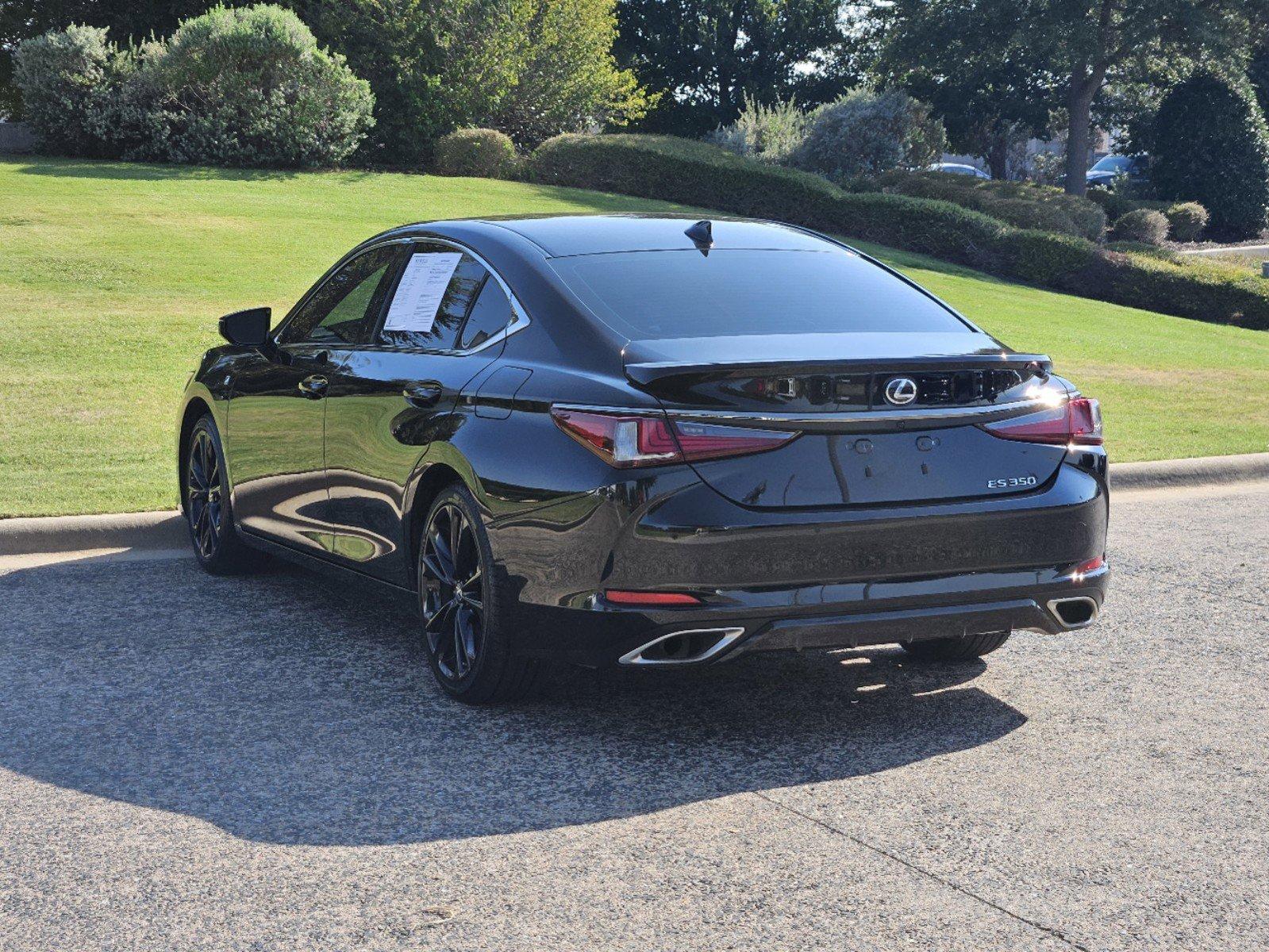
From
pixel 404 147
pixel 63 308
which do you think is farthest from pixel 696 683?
pixel 404 147

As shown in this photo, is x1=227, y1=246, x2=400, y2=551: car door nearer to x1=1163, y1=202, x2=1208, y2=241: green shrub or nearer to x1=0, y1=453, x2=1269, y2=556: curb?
x1=0, y1=453, x2=1269, y2=556: curb

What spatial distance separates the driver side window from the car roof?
0.62 metres

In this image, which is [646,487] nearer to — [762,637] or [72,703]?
[762,637]

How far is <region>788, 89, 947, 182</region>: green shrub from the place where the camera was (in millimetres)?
35625

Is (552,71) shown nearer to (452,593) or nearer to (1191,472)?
(1191,472)

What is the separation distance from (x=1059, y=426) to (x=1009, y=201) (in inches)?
1080

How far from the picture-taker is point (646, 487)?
445 cm

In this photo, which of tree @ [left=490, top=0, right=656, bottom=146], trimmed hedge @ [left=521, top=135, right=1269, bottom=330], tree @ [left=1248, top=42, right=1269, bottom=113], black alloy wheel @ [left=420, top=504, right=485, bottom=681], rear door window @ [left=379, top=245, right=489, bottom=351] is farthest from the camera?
tree @ [left=1248, top=42, right=1269, bottom=113]

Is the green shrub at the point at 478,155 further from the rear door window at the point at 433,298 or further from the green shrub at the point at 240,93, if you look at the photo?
the rear door window at the point at 433,298

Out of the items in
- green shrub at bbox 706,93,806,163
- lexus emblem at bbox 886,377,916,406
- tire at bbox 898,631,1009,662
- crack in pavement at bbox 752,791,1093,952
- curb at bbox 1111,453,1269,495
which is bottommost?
curb at bbox 1111,453,1269,495

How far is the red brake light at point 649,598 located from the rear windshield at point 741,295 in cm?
81

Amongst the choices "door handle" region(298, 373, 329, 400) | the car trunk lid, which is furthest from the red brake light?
"door handle" region(298, 373, 329, 400)

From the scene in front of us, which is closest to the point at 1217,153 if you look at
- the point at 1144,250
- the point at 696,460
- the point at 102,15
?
the point at 1144,250

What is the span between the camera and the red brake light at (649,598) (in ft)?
14.8
